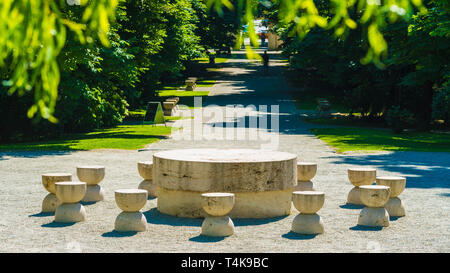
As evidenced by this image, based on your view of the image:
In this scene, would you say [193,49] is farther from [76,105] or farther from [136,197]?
[136,197]

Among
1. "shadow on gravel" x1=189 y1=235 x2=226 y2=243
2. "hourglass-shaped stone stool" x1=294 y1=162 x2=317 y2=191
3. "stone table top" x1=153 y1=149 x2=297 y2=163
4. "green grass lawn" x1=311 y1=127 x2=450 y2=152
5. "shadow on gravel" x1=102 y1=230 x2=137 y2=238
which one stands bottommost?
"shadow on gravel" x1=189 y1=235 x2=226 y2=243

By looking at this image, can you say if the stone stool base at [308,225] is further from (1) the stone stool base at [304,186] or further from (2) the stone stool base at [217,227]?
(1) the stone stool base at [304,186]

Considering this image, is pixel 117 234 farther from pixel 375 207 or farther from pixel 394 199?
pixel 394 199

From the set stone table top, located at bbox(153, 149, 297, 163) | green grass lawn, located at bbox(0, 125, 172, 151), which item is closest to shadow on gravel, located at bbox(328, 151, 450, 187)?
stone table top, located at bbox(153, 149, 297, 163)

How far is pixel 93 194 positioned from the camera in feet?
44.2

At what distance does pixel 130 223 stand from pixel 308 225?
2.66m

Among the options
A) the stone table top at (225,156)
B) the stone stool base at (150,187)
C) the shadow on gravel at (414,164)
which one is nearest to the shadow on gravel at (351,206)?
the stone table top at (225,156)

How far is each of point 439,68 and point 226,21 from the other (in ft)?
115

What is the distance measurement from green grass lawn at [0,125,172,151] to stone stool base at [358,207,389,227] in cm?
1276

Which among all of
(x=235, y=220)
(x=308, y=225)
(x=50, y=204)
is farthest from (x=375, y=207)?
(x=50, y=204)

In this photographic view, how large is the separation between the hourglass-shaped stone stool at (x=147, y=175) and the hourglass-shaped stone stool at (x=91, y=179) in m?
0.86

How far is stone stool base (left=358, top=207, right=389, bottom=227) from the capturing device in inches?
440

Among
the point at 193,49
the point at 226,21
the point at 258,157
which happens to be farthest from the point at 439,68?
the point at 226,21

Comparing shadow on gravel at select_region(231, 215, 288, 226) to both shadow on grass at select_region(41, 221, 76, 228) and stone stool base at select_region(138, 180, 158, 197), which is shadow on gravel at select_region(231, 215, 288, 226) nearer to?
shadow on grass at select_region(41, 221, 76, 228)
